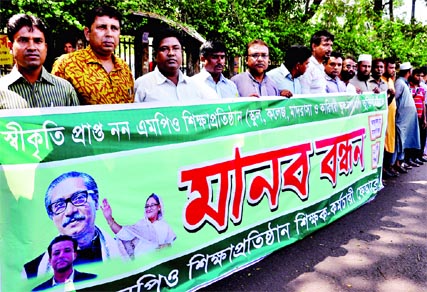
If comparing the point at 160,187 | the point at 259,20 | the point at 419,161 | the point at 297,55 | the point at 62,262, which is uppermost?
the point at 259,20

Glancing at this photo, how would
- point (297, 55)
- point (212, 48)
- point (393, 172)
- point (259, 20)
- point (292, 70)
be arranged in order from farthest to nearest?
1. point (259, 20)
2. point (393, 172)
3. point (292, 70)
4. point (297, 55)
5. point (212, 48)

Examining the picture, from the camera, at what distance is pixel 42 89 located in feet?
9.66

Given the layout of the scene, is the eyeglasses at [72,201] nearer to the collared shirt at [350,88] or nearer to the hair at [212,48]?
the hair at [212,48]

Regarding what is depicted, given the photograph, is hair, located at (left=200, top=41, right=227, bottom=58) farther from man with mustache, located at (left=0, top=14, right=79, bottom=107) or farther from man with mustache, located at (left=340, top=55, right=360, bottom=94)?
man with mustache, located at (left=340, top=55, right=360, bottom=94)

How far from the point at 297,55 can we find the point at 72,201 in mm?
3492

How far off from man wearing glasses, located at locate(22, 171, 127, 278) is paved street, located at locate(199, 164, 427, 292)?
3.27 feet

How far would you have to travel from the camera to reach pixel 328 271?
3705mm

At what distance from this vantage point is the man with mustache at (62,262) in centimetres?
240

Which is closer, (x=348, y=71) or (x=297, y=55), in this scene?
(x=297, y=55)

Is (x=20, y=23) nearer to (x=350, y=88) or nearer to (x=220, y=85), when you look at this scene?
(x=220, y=85)

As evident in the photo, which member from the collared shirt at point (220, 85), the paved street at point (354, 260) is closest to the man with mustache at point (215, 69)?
the collared shirt at point (220, 85)

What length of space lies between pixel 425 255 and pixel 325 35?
3.02 metres

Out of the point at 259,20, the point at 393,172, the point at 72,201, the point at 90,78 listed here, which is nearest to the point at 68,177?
the point at 72,201

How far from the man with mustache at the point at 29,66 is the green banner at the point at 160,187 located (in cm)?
49
